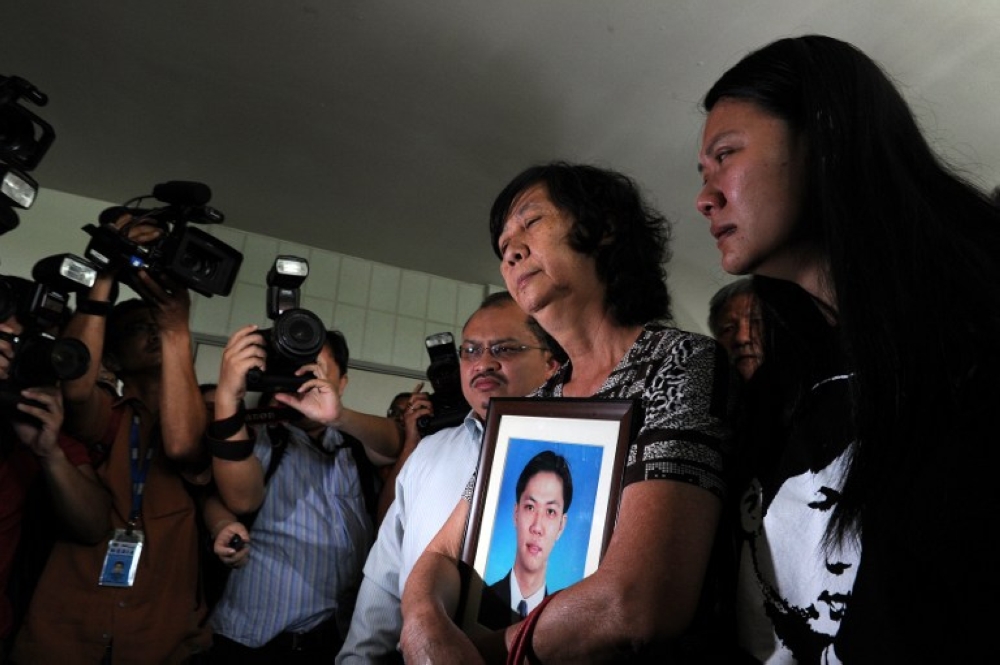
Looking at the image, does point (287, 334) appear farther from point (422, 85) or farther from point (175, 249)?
point (422, 85)

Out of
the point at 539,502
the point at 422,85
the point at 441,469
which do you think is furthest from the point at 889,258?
the point at 422,85

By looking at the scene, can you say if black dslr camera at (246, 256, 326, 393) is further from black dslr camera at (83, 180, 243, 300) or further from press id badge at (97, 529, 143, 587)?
press id badge at (97, 529, 143, 587)

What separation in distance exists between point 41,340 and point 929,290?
1.65 m

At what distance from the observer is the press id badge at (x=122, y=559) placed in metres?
1.67

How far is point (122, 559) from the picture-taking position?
1691 mm

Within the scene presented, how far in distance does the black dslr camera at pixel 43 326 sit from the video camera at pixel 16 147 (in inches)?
5.8

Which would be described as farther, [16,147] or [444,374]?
[444,374]

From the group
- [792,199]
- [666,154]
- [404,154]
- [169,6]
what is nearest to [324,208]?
[404,154]

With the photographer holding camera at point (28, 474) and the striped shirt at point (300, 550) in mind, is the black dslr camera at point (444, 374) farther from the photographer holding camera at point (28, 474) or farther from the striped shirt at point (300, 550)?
the photographer holding camera at point (28, 474)

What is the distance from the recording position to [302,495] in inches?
75.0

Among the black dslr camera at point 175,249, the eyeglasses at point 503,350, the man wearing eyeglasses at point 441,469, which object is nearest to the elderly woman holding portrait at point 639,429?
the man wearing eyeglasses at point 441,469

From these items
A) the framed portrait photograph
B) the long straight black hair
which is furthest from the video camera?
the long straight black hair

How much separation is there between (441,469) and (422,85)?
1.75 meters

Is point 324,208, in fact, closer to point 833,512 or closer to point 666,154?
point 666,154
